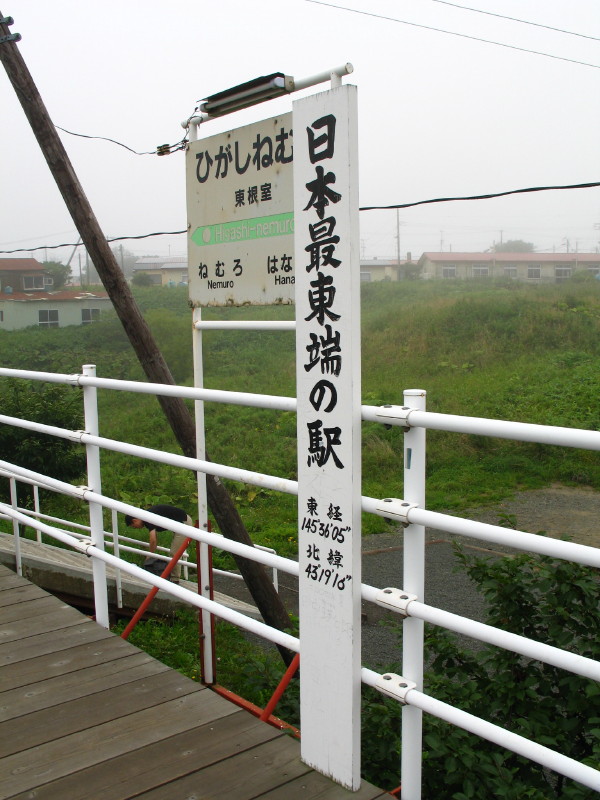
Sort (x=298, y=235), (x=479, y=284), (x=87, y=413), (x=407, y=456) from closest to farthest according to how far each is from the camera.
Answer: (x=407, y=456) → (x=298, y=235) → (x=87, y=413) → (x=479, y=284)

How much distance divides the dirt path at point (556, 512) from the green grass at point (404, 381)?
38 centimetres

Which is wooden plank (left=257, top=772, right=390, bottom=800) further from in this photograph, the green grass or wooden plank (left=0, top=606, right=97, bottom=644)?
the green grass

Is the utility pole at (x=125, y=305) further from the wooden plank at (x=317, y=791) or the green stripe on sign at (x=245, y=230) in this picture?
the wooden plank at (x=317, y=791)

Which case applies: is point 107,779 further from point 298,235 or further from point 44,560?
point 44,560

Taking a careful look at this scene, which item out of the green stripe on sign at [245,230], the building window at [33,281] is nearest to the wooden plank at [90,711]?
the green stripe on sign at [245,230]

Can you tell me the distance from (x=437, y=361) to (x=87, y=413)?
64.5ft

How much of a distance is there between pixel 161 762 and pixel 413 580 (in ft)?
2.85

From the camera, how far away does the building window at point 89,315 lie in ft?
115

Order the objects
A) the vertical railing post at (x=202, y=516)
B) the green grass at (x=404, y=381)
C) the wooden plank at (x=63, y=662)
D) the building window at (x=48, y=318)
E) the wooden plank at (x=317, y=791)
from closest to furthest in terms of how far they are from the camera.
Result: 1. the wooden plank at (x=317, y=791)
2. the wooden plank at (x=63, y=662)
3. the vertical railing post at (x=202, y=516)
4. the green grass at (x=404, y=381)
5. the building window at (x=48, y=318)

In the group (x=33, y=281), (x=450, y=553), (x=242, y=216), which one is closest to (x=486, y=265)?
(x=33, y=281)

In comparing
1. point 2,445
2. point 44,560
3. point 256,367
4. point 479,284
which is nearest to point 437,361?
point 256,367

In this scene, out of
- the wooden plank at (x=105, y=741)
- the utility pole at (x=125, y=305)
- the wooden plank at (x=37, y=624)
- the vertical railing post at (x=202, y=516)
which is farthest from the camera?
the utility pole at (x=125, y=305)

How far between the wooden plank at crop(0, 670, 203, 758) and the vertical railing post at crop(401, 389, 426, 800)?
0.85 m

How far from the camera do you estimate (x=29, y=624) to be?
9.80 feet
